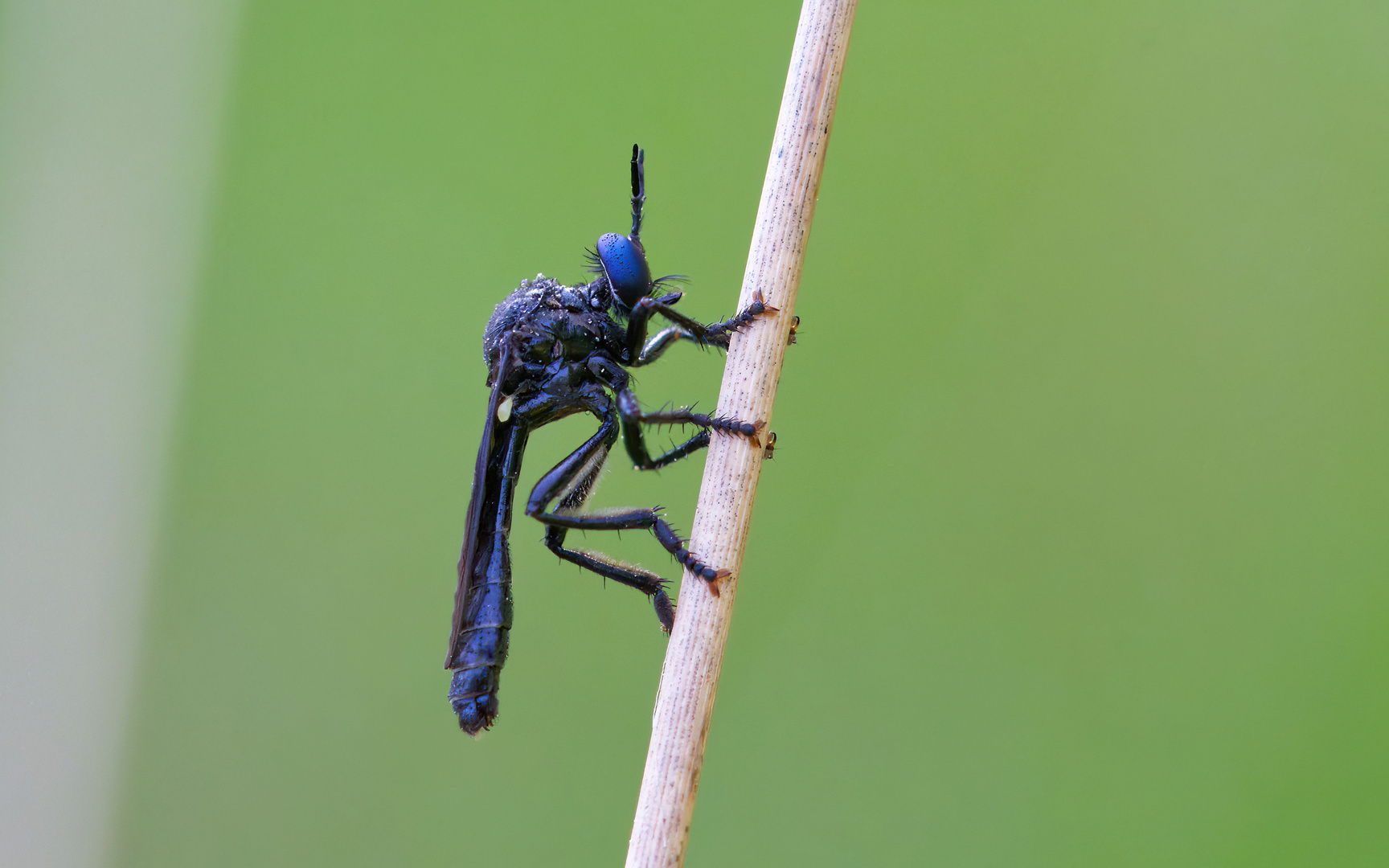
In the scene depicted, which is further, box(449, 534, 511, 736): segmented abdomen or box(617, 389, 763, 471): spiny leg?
box(449, 534, 511, 736): segmented abdomen

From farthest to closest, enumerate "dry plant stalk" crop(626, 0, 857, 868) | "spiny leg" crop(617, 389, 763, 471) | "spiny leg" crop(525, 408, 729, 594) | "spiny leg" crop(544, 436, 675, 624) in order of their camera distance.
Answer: "spiny leg" crop(544, 436, 675, 624)
"spiny leg" crop(525, 408, 729, 594)
"spiny leg" crop(617, 389, 763, 471)
"dry plant stalk" crop(626, 0, 857, 868)

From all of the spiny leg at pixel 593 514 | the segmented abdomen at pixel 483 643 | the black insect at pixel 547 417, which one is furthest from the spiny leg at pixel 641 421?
the segmented abdomen at pixel 483 643

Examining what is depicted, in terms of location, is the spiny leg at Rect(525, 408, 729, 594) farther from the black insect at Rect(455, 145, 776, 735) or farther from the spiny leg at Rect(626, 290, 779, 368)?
the spiny leg at Rect(626, 290, 779, 368)

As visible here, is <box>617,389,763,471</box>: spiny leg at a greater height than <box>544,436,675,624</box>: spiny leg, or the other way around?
<box>617,389,763,471</box>: spiny leg

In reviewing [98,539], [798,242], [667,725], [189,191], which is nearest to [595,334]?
[798,242]

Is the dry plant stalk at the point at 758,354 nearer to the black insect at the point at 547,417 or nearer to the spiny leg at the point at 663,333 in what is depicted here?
the spiny leg at the point at 663,333

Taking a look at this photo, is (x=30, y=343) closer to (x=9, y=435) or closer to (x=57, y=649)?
(x=9, y=435)

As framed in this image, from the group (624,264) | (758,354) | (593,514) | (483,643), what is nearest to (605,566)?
(593,514)

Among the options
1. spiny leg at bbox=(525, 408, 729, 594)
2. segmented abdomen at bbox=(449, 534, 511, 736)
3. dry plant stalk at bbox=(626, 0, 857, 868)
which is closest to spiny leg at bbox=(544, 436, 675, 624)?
spiny leg at bbox=(525, 408, 729, 594)
